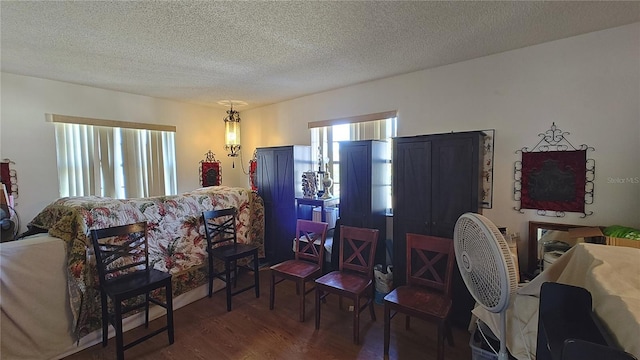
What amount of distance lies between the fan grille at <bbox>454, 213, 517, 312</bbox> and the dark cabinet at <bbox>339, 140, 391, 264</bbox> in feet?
4.85

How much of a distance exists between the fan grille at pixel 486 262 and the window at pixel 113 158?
3.97 meters

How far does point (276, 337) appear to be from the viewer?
2.38m

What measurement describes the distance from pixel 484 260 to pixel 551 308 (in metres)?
0.36

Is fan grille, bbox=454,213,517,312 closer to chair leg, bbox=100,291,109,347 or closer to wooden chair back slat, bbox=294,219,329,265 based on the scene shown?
wooden chair back slat, bbox=294,219,329,265

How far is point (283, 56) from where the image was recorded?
96.6 inches

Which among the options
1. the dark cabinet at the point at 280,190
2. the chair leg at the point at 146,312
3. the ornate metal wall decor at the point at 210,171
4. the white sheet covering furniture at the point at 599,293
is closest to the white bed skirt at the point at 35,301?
the chair leg at the point at 146,312

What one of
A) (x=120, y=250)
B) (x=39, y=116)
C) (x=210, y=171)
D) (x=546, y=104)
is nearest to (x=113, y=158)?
(x=39, y=116)

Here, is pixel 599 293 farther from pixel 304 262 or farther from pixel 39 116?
pixel 39 116

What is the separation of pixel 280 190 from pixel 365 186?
1.27m

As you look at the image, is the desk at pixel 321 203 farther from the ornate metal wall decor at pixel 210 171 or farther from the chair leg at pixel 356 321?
the ornate metal wall decor at pixel 210 171

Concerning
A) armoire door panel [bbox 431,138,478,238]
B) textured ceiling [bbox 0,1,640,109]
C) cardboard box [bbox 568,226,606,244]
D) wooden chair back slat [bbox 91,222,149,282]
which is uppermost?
textured ceiling [bbox 0,1,640,109]

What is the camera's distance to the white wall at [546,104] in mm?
2059

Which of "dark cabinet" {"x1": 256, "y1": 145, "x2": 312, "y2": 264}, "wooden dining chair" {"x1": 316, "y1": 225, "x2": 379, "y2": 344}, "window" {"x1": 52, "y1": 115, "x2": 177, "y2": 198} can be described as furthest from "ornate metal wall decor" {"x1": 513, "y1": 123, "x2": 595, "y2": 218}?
"window" {"x1": 52, "y1": 115, "x2": 177, "y2": 198}

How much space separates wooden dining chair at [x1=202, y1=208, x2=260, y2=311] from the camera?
9.59ft
